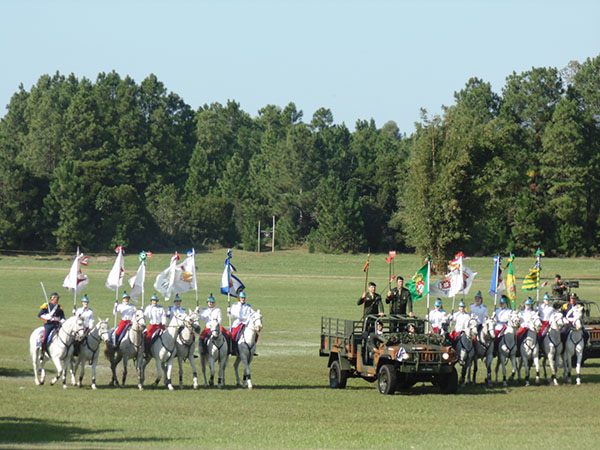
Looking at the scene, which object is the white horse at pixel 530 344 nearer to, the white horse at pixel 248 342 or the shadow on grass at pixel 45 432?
the white horse at pixel 248 342

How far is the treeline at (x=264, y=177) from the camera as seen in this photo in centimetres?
10750

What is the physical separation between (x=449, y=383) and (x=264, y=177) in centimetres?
10715

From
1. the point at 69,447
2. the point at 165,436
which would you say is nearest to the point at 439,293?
the point at 165,436

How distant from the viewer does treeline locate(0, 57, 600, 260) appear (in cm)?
10750

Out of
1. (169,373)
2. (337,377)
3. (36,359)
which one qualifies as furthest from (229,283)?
(36,359)

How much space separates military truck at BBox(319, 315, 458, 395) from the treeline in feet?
201

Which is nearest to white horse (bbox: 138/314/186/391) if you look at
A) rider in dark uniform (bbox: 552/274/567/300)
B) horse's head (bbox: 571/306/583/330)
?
horse's head (bbox: 571/306/583/330)

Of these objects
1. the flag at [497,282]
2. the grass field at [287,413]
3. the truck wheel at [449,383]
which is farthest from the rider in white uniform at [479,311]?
the truck wheel at [449,383]

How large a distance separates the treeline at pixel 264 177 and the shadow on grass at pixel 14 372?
62.3 metres

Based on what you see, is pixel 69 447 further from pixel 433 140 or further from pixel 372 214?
pixel 372 214

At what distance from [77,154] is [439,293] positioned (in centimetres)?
10059

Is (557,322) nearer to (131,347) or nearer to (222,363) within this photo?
(222,363)

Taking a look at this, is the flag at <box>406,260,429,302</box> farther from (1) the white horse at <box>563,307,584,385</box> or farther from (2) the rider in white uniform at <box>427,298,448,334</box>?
(1) the white horse at <box>563,307,584,385</box>

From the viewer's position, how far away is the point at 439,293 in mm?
30562
